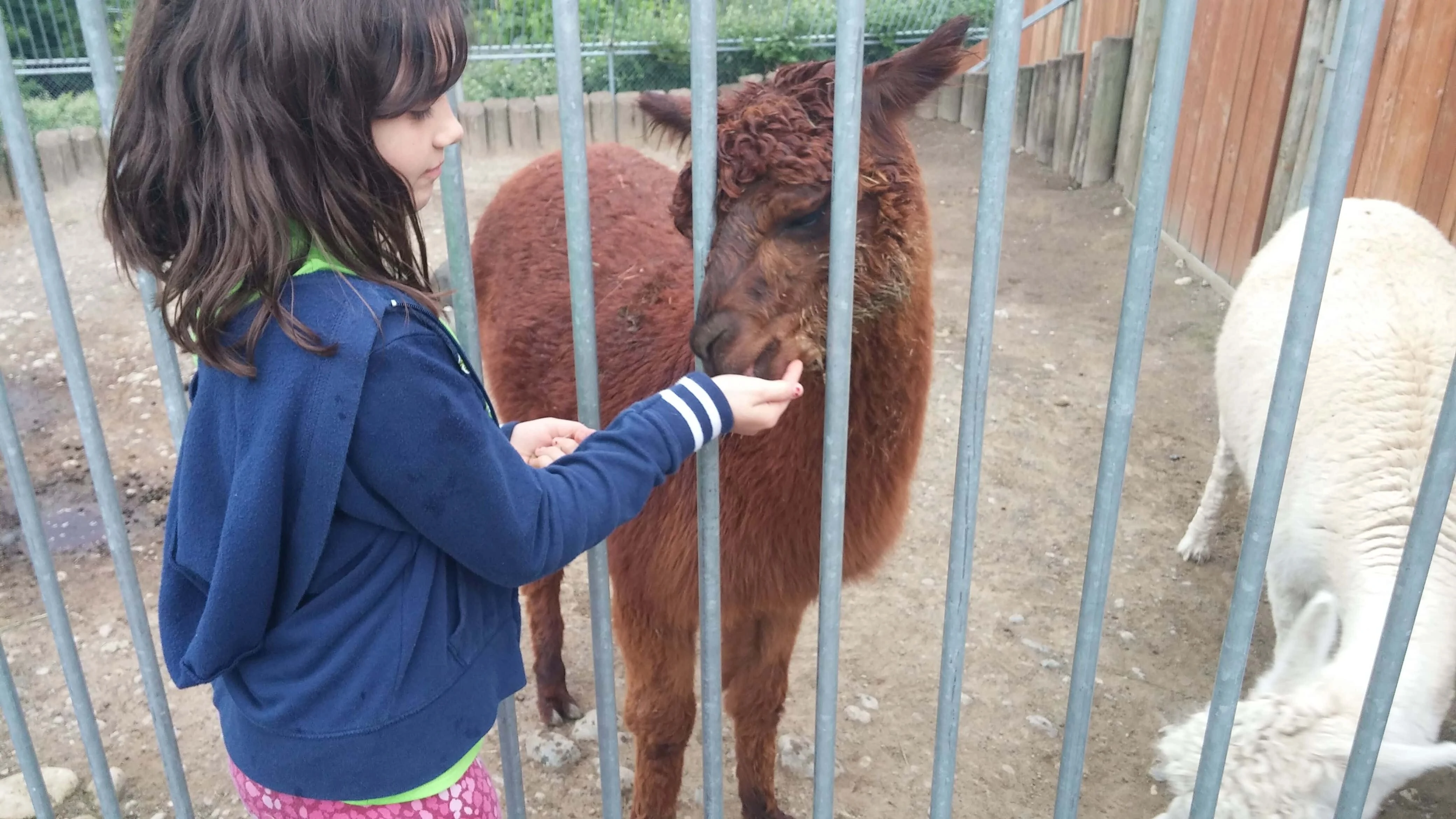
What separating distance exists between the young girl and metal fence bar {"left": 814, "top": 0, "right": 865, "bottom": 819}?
0.13 metres

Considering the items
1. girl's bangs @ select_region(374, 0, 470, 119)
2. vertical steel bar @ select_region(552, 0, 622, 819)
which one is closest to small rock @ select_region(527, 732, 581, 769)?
vertical steel bar @ select_region(552, 0, 622, 819)

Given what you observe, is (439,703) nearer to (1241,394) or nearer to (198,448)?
(198,448)

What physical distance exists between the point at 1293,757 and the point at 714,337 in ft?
4.77

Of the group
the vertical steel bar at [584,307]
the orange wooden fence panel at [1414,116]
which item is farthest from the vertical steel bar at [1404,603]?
the orange wooden fence panel at [1414,116]

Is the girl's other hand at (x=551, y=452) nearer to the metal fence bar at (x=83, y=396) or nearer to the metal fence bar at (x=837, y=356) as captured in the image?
the metal fence bar at (x=837, y=356)

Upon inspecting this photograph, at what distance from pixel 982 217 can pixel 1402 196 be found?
4394mm

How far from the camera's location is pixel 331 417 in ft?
3.69

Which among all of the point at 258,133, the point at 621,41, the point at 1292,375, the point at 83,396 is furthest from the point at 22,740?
the point at 621,41

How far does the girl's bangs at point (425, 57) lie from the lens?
1.14 metres

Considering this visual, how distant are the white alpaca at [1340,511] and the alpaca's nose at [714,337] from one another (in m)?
1.37

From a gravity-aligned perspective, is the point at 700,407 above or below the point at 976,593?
above

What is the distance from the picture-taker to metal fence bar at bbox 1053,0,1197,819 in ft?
3.91

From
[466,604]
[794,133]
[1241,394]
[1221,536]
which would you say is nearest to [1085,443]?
[1221,536]

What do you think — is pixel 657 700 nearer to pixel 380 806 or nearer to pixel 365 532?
pixel 380 806
